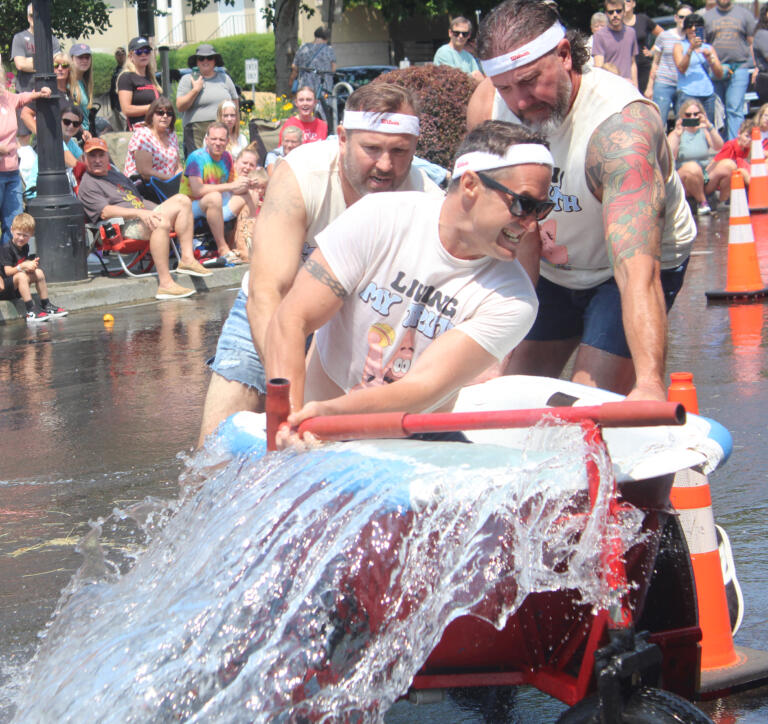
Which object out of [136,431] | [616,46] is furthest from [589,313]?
[616,46]

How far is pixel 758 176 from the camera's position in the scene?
15195mm

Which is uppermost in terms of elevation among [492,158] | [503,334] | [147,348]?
[492,158]

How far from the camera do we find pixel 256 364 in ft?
14.1

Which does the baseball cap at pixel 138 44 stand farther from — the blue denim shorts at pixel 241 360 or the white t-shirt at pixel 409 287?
the white t-shirt at pixel 409 287

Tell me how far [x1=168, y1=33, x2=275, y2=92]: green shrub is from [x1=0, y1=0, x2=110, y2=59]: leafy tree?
17152mm

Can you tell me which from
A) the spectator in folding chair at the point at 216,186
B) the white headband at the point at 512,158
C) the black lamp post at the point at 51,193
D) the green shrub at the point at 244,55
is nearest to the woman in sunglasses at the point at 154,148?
the spectator in folding chair at the point at 216,186

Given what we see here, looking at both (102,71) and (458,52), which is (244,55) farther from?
(458,52)

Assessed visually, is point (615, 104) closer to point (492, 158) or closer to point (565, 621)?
point (492, 158)

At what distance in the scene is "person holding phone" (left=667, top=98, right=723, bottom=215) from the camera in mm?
14617

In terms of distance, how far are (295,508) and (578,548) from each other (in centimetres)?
63

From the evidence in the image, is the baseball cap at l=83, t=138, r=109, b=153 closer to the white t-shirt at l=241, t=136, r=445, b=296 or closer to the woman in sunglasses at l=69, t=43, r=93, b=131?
the woman in sunglasses at l=69, t=43, r=93, b=131

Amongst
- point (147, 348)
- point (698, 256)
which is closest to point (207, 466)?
point (147, 348)

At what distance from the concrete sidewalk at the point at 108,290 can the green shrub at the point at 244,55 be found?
102 ft

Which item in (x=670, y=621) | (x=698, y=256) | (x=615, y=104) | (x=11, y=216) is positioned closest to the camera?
(x=670, y=621)
